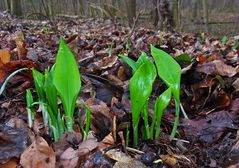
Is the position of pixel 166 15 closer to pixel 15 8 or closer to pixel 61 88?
pixel 61 88

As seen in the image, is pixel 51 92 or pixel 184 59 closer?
pixel 51 92

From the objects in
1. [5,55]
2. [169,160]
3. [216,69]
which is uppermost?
[5,55]

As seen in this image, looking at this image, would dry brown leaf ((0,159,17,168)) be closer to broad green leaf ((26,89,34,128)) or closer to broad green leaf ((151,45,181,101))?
broad green leaf ((26,89,34,128))

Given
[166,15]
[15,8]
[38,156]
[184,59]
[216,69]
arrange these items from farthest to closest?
[15,8] → [166,15] → [184,59] → [216,69] → [38,156]

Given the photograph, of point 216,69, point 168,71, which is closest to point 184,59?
point 216,69

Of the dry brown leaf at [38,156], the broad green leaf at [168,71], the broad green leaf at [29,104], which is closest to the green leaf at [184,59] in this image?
the broad green leaf at [168,71]

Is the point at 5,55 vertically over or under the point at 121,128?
over

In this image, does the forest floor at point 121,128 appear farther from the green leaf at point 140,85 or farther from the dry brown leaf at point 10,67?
the green leaf at point 140,85

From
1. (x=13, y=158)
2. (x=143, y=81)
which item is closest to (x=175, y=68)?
(x=143, y=81)
